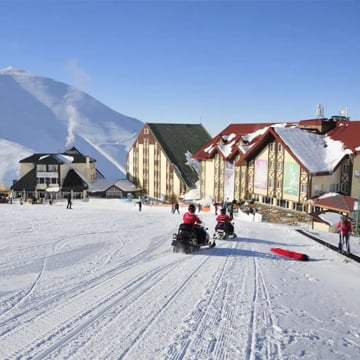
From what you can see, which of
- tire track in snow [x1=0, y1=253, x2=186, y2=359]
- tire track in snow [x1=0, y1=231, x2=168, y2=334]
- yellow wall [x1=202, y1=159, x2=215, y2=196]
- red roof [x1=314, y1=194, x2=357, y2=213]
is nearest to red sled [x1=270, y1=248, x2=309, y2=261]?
tire track in snow [x1=0, y1=231, x2=168, y2=334]

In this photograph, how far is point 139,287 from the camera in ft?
27.2

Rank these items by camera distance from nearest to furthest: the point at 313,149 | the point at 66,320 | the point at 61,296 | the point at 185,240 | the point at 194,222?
1. the point at 66,320
2. the point at 61,296
3. the point at 185,240
4. the point at 194,222
5. the point at 313,149

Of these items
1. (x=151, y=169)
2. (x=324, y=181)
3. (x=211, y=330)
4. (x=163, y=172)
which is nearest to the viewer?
(x=211, y=330)

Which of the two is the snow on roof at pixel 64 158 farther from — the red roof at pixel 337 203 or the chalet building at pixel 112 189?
the red roof at pixel 337 203

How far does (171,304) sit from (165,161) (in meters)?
54.4

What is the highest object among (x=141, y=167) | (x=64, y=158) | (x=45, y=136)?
(x=45, y=136)

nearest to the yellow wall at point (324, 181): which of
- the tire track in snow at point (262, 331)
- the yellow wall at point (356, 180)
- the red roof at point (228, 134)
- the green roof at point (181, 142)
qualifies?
the yellow wall at point (356, 180)

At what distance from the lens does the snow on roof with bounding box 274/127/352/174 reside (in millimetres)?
34281

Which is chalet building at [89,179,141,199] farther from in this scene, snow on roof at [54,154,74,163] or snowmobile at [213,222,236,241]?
snowmobile at [213,222,236,241]

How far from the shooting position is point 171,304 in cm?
727

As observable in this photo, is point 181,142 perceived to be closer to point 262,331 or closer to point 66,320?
point 66,320

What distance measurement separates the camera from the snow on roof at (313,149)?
112 ft

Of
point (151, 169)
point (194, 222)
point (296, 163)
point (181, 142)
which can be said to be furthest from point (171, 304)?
point (181, 142)

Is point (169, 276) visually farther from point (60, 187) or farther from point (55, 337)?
point (60, 187)
